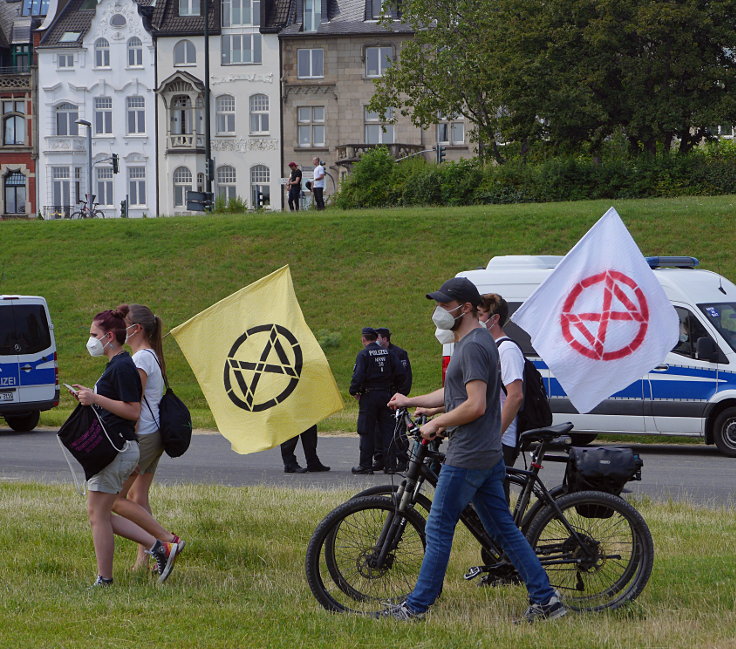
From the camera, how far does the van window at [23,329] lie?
797 inches

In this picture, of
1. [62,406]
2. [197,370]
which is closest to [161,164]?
[62,406]

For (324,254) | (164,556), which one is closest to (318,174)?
(324,254)

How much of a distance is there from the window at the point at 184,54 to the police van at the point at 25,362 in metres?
50.4

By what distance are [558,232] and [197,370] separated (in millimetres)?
24340

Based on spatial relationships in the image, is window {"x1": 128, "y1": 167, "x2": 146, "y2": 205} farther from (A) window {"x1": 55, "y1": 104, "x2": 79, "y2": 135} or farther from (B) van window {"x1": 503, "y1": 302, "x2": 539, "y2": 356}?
(B) van window {"x1": 503, "y1": 302, "x2": 539, "y2": 356}

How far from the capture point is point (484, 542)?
21.7 ft

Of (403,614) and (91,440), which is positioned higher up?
(91,440)

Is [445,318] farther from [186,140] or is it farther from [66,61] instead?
[66,61]

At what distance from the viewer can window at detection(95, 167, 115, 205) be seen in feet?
233

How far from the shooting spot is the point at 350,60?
220 ft

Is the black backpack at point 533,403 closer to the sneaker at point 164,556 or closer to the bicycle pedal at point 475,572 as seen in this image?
the bicycle pedal at point 475,572

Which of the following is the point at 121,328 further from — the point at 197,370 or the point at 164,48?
the point at 164,48

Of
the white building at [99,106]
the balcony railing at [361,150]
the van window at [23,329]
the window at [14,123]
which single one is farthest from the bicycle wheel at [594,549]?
the window at [14,123]

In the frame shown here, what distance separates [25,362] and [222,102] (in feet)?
167
